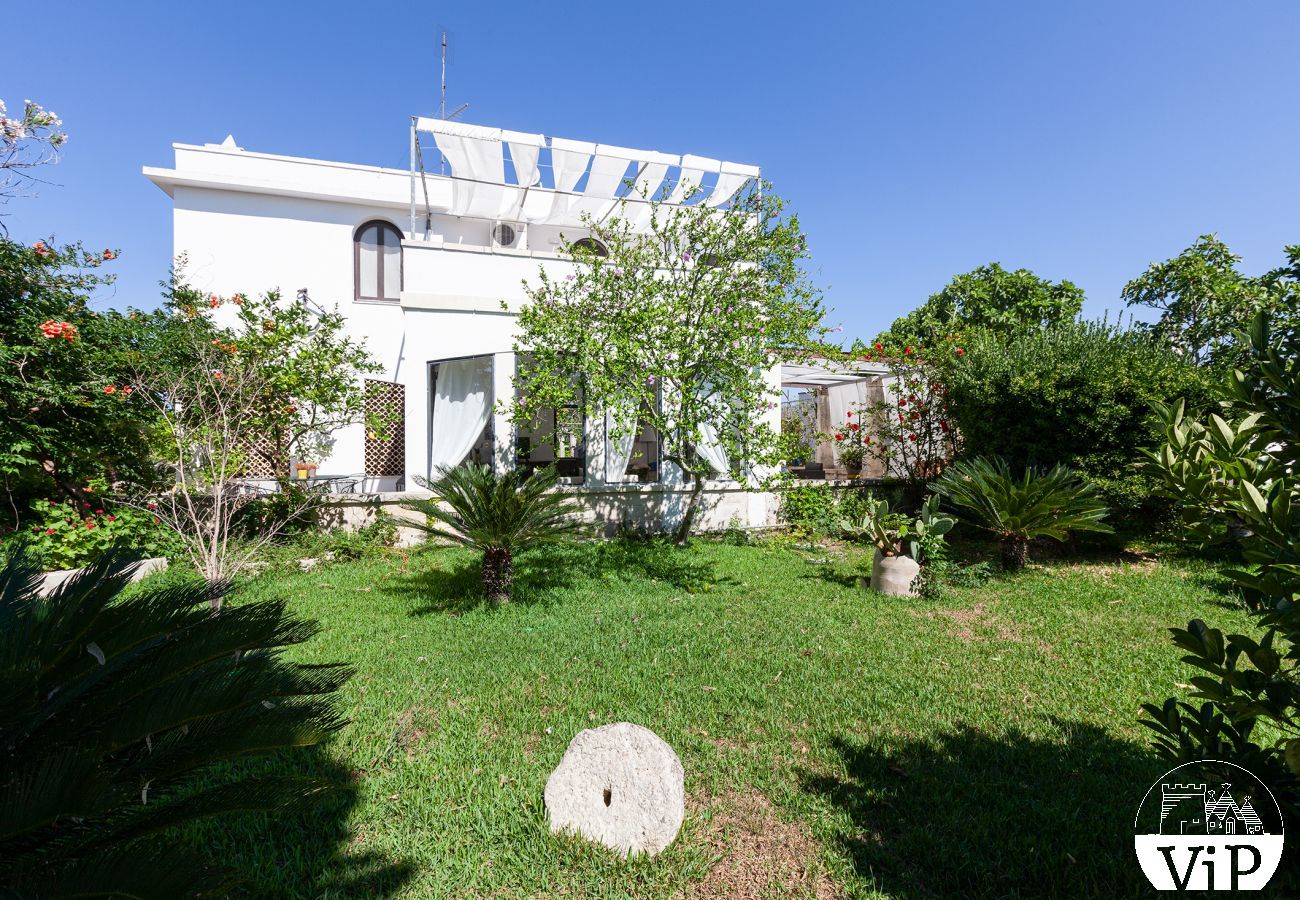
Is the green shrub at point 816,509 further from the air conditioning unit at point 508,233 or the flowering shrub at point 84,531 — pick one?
the flowering shrub at point 84,531

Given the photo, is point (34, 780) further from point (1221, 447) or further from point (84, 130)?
point (84, 130)

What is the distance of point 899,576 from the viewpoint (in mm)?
6727

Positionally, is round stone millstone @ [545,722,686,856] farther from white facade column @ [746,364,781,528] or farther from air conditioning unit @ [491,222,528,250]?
air conditioning unit @ [491,222,528,250]

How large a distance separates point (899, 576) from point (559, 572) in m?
4.38

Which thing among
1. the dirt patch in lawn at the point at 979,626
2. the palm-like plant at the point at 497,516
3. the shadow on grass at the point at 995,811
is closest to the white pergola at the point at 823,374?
the dirt patch in lawn at the point at 979,626

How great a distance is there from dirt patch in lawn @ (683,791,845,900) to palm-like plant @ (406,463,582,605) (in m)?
3.76

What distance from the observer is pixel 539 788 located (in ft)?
10.2

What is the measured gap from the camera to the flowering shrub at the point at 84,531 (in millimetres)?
6898

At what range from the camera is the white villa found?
9.41m

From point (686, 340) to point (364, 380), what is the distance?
7.24 meters

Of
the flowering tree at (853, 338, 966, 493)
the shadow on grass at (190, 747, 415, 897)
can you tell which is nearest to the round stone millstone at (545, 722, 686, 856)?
the shadow on grass at (190, 747, 415, 897)

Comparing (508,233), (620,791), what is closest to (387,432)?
(508,233)

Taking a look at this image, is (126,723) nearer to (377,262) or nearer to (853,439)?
(853,439)

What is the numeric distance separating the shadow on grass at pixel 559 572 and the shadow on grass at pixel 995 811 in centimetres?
394
